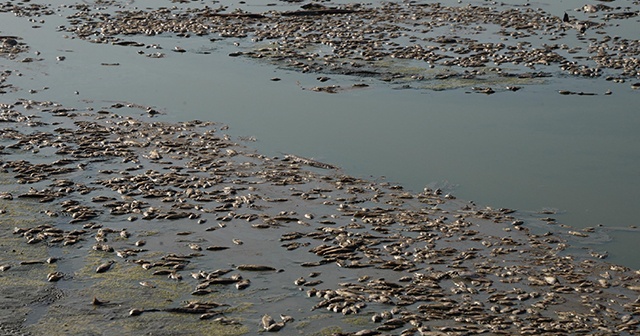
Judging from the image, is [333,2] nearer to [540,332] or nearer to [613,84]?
[613,84]

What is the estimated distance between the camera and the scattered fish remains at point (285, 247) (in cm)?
995

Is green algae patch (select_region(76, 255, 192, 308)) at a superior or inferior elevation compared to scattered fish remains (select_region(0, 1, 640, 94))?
inferior

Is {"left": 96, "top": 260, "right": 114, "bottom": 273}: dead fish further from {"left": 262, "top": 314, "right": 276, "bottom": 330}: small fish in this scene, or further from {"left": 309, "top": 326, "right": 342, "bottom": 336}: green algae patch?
{"left": 309, "top": 326, "right": 342, "bottom": 336}: green algae patch

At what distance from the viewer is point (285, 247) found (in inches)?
465

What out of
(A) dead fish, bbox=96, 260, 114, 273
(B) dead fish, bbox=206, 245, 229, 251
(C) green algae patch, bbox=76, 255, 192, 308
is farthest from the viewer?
(B) dead fish, bbox=206, 245, 229, 251

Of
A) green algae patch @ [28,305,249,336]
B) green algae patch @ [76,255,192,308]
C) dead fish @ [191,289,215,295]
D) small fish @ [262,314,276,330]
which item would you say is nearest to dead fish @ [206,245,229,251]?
green algae patch @ [76,255,192,308]

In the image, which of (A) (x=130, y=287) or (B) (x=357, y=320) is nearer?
(B) (x=357, y=320)

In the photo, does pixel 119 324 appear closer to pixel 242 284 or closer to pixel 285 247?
pixel 242 284

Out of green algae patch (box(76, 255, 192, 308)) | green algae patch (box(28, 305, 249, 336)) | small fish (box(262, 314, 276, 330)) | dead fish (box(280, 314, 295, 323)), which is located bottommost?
green algae patch (box(76, 255, 192, 308))

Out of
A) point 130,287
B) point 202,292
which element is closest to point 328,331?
point 202,292

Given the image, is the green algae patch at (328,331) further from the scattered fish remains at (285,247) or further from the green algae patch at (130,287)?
the green algae patch at (130,287)

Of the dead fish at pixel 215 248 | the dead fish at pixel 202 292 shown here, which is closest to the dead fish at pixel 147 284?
the dead fish at pixel 202 292

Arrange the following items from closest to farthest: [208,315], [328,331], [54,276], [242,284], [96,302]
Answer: [328,331] → [208,315] → [96,302] → [242,284] → [54,276]

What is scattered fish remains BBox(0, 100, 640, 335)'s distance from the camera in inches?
392
